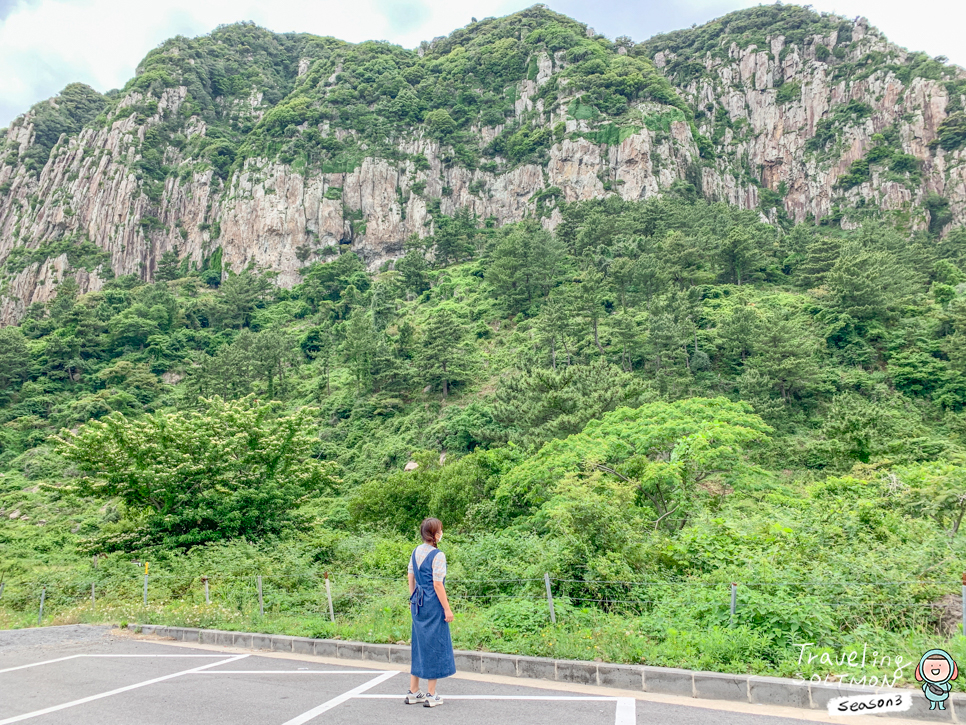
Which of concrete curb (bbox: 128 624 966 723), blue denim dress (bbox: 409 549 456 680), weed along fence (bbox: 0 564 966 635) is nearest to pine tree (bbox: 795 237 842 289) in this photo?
weed along fence (bbox: 0 564 966 635)

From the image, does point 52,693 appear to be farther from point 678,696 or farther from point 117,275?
point 117,275

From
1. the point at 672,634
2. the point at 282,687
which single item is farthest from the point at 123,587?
the point at 672,634

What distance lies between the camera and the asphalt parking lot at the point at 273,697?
464cm

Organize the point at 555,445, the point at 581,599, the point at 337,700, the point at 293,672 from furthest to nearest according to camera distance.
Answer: the point at 555,445 < the point at 581,599 < the point at 293,672 < the point at 337,700

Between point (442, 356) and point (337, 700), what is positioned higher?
point (442, 356)

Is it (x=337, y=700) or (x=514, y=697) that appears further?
(x=337, y=700)

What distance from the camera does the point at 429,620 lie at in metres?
5.01

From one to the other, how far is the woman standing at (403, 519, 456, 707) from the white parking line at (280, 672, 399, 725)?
729mm

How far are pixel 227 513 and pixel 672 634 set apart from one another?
14.0 metres

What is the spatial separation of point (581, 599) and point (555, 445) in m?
→ 11.0

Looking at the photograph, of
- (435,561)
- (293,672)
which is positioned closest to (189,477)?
(293,672)

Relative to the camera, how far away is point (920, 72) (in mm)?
78062

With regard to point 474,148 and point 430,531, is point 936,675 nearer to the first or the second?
point 430,531

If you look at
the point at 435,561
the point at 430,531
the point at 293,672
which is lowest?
the point at 293,672
